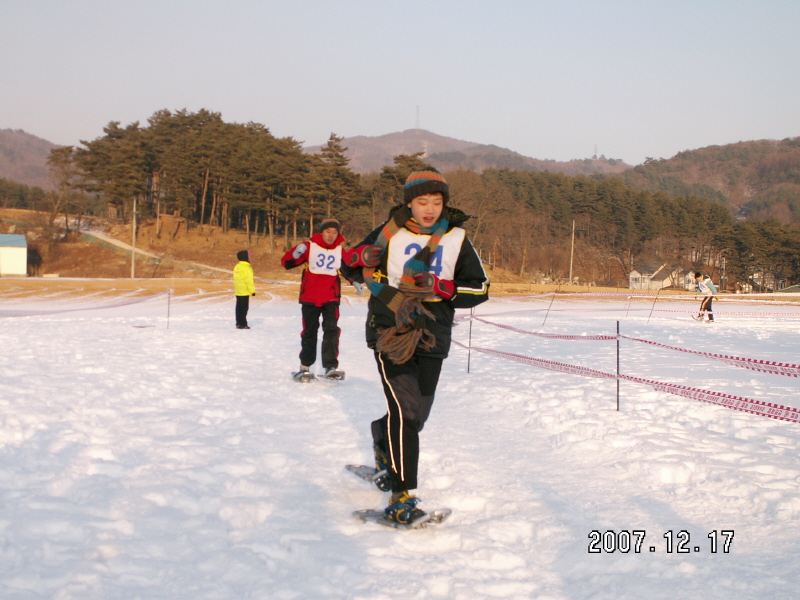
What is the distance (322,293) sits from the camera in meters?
7.39

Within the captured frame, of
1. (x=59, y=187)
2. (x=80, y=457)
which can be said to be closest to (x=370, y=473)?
(x=80, y=457)

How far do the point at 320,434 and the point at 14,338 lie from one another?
26.5ft

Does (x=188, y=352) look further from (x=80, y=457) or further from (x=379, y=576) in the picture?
(x=379, y=576)

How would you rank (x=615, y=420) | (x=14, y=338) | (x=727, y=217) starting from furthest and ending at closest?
(x=727, y=217)
(x=14, y=338)
(x=615, y=420)

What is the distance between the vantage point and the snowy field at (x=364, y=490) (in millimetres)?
2639

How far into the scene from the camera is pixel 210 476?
387cm

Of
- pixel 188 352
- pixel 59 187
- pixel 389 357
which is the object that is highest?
pixel 59 187

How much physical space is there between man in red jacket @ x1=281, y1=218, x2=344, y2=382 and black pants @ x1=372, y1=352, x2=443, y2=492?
3921 millimetres

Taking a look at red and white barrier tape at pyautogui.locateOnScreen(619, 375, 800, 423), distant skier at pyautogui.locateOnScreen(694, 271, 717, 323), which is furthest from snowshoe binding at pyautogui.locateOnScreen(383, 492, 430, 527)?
distant skier at pyautogui.locateOnScreen(694, 271, 717, 323)

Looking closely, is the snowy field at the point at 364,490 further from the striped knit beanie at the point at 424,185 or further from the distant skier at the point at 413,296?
the striped knit beanie at the point at 424,185

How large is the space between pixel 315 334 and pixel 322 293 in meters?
0.51

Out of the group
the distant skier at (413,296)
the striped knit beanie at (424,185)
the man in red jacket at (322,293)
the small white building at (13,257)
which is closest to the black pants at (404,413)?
the distant skier at (413,296)
